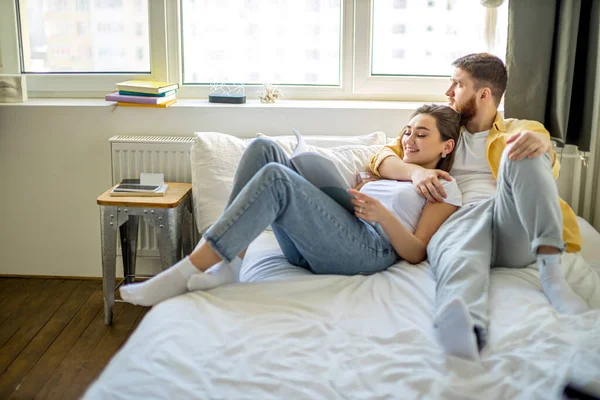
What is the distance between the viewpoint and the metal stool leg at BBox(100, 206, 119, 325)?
259cm

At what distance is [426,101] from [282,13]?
792 millimetres

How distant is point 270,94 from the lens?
10.0 feet

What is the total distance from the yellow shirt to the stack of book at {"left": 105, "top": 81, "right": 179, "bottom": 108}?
1.01 meters

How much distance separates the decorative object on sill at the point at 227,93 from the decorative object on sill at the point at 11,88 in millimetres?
842

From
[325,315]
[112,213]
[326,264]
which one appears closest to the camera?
[325,315]

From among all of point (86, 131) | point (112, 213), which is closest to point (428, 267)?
point (112, 213)

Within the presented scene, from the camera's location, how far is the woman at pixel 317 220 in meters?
1.79

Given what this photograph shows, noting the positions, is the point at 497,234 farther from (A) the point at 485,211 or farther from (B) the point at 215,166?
(B) the point at 215,166

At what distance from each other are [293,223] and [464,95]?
0.85 m

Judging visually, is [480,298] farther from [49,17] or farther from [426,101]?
[49,17]

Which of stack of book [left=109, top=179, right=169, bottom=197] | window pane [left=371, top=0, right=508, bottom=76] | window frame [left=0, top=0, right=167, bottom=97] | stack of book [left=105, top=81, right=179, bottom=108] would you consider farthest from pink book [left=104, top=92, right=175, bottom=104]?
window pane [left=371, top=0, right=508, bottom=76]

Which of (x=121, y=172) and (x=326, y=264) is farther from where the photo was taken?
(x=121, y=172)

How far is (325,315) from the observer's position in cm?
168

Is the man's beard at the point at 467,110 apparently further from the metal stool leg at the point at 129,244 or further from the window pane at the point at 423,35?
the metal stool leg at the point at 129,244
